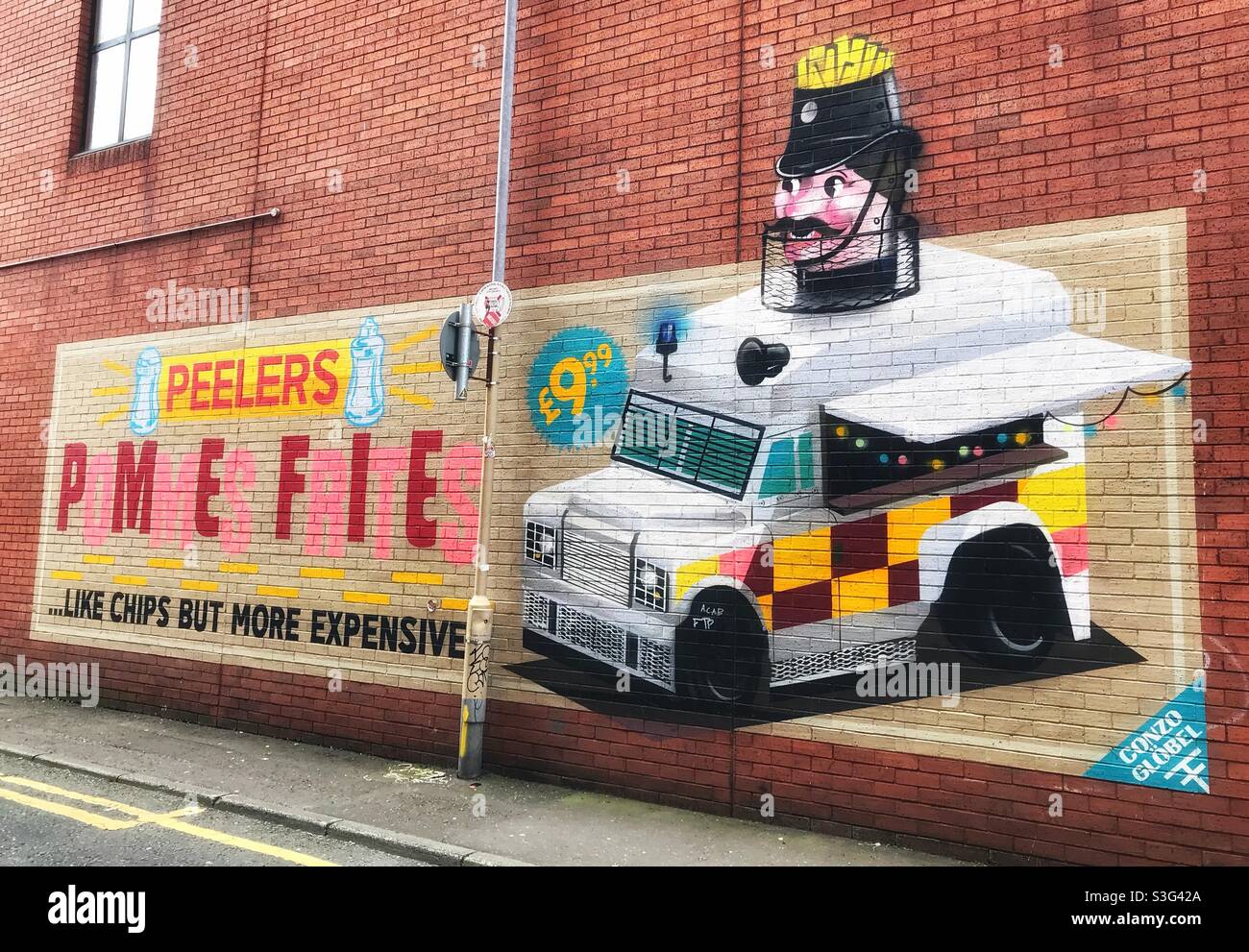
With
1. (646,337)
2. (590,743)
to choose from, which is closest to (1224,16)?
(646,337)

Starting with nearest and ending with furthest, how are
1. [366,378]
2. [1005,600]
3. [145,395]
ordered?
[1005,600], [366,378], [145,395]

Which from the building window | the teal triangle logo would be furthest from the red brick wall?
the building window

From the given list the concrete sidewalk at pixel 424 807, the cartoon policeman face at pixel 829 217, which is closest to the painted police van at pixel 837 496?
the cartoon policeman face at pixel 829 217

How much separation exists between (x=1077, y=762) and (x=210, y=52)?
10476 millimetres

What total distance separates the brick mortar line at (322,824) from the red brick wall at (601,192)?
1.45 m

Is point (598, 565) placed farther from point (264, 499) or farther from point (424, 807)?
point (264, 499)

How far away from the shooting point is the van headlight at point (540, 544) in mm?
7234

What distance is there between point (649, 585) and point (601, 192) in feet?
10.4

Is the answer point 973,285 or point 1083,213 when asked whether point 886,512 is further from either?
point 1083,213

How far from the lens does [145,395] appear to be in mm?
9836

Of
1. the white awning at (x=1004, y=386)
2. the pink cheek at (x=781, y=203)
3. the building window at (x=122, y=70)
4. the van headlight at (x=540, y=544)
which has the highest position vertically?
the building window at (x=122, y=70)

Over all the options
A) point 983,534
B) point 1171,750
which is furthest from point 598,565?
point 1171,750

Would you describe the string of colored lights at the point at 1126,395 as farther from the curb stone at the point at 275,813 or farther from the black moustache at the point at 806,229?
Answer: the curb stone at the point at 275,813
